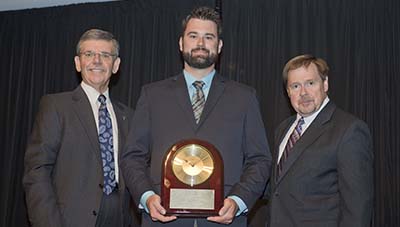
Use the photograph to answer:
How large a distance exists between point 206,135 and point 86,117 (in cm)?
80

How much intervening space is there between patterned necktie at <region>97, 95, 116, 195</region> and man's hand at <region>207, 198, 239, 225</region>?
81cm

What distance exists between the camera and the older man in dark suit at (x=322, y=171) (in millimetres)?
2572

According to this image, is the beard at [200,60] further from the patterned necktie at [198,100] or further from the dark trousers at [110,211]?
the dark trousers at [110,211]

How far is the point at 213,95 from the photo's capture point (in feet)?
8.53

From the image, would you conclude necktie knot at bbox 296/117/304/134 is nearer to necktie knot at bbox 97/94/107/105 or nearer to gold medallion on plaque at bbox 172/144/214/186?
gold medallion on plaque at bbox 172/144/214/186

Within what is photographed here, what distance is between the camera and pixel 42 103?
2.95m

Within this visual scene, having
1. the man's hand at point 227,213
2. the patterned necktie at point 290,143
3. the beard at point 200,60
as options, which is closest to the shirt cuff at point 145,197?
the man's hand at point 227,213

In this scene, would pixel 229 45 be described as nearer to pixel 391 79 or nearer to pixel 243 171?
pixel 391 79

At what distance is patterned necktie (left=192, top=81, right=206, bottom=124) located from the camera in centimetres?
256

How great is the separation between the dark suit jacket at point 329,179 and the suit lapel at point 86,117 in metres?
1.01

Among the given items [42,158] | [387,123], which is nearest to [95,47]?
[42,158]

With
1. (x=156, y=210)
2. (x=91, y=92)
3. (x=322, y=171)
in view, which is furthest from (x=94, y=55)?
(x=322, y=171)

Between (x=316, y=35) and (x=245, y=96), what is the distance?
250 centimetres

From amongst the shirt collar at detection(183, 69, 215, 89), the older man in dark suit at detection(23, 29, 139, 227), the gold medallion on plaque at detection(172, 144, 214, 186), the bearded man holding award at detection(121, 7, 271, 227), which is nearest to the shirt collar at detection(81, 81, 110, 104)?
the older man in dark suit at detection(23, 29, 139, 227)
